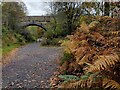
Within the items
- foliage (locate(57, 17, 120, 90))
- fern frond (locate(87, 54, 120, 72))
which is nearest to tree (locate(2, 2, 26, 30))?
foliage (locate(57, 17, 120, 90))

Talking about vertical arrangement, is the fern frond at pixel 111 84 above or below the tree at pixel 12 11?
below

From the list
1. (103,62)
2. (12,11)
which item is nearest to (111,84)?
A: (103,62)

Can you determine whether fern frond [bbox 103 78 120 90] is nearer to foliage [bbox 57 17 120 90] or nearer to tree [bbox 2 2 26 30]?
foliage [bbox 57 17 120 90]

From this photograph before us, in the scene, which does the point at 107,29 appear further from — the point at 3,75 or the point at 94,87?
the point at 3,75

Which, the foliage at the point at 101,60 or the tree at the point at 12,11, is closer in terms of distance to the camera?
the foliage at the point at 101,60

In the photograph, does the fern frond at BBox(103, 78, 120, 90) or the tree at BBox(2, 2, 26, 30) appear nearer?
the fern frond at BBox(103, 78, 120, 90)

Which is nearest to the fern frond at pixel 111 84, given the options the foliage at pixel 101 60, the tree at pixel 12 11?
the foliage at pixel 101 60

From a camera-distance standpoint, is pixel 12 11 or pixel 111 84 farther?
pixel 12 11

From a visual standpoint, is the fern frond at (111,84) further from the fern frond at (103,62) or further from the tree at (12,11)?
the tree at (12,11)

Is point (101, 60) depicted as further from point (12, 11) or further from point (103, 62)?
point (12, 11)

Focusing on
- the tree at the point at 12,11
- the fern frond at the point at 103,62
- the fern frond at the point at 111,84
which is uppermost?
the tree at the point at 12,11

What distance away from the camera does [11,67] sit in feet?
8.82

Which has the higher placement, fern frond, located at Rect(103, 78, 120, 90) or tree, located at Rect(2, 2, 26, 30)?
tree, located at Rect(2, 2, 26, 30)

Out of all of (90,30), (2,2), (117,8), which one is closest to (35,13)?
(2,2)
